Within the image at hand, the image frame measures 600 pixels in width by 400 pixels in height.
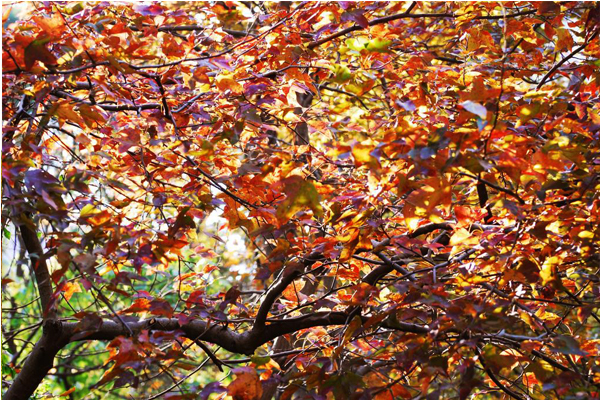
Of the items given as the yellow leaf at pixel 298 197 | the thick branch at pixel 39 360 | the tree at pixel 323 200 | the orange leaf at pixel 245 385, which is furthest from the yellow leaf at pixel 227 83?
the thick branch at pixel 39 360

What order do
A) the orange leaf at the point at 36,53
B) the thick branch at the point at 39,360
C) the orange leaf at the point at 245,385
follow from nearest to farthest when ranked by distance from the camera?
1. the orange leaf at the point at 36,53
2. the orange leaf at the point at 245,385
3. the thick branch at the point at 39,360

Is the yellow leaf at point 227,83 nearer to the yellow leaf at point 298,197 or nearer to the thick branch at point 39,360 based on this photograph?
the yellow leaf at point 298,197

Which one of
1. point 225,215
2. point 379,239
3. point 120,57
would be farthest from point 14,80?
point 379,239

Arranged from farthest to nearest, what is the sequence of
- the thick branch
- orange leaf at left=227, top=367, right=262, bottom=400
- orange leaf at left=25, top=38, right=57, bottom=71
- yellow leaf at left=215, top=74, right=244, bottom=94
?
the thick branch
yellow leaf at left=215, top=74, right=244, bottom=94
orange leaf at left=227, top=367, right=262, bottom=400
orange leaf at left=25, top=38, right=57, bottom=71

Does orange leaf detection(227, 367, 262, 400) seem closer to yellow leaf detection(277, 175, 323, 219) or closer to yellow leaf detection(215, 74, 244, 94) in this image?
yellow leaf detection(277, 175, 323, 219)

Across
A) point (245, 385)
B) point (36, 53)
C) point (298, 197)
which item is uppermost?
point (36, 53)

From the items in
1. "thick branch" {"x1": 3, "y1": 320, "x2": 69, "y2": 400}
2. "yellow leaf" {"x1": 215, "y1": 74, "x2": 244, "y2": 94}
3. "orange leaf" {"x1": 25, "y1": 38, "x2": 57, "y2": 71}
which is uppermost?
"yellow leaf" {"x1": 215, "y1": 74, "x2": 244, "y2": 94}

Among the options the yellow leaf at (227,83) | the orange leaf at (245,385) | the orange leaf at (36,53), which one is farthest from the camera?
the yellow leaf at (227,83)

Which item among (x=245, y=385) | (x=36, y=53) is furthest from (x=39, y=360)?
(x=36, y=53)

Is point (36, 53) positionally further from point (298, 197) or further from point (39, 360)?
point (39, 360)

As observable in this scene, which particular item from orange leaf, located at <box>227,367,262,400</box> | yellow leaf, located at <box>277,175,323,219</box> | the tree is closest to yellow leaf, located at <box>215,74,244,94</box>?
the tree

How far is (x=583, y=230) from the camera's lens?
153 centimetres

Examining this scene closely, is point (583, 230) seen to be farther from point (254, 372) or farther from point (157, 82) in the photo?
point (157, 82)

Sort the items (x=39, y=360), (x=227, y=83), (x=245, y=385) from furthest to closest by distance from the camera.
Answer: (x=39, y=360) → (x=227, y=83) → (x=245, y=385)
